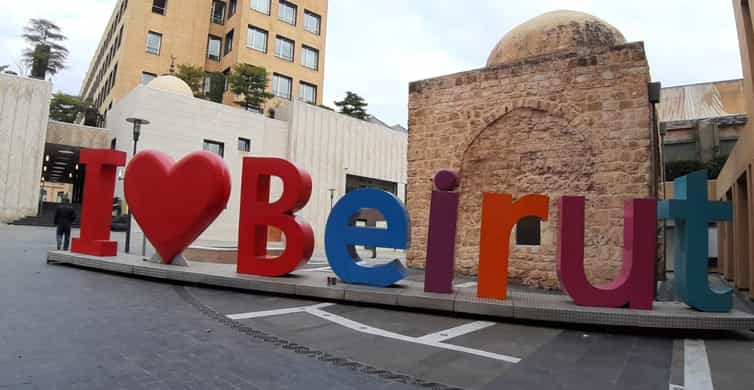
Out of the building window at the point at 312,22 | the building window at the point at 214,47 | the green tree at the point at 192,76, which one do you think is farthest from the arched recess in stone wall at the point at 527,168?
the building window at the point at 214,47

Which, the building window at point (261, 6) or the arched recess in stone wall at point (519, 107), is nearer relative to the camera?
the arched recess in stone wall at point (519, 107)

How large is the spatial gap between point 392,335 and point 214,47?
34.2m

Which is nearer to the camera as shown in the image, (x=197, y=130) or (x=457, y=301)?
(x=457, y=301)

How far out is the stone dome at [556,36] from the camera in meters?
11.0

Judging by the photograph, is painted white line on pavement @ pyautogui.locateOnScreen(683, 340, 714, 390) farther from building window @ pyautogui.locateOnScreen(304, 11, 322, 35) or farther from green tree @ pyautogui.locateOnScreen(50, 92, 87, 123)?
green tree @ pyautogui.locateOnScreen(50, 92, 87, 123)

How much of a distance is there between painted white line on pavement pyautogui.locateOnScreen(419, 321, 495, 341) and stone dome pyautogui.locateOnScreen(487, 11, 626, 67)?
755cm

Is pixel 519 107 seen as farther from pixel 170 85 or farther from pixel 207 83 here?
pixel 207 83

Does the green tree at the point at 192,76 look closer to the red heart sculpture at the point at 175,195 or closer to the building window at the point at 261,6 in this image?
the building window at the point at 261,6

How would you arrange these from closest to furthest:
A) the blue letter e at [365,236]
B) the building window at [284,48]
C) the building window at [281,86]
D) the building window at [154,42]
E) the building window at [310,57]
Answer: the blue letter e at [365,236], the building window at [154,42], the building window at [281,86], the building window at [284,48], the building window at [310,57]

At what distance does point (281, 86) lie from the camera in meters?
33.5

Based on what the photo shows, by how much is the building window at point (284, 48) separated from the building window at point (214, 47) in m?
4.59

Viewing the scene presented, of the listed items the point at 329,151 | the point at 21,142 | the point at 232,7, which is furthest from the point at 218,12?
the point at 21,142

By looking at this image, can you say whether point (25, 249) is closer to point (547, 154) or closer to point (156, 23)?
point (547, 154)

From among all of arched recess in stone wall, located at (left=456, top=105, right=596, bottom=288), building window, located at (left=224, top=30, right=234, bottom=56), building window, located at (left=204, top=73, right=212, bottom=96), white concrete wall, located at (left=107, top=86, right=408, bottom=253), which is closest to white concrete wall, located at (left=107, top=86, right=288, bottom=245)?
white concrete wall, located at (left=107, top=86, right=408, bottom=253)
